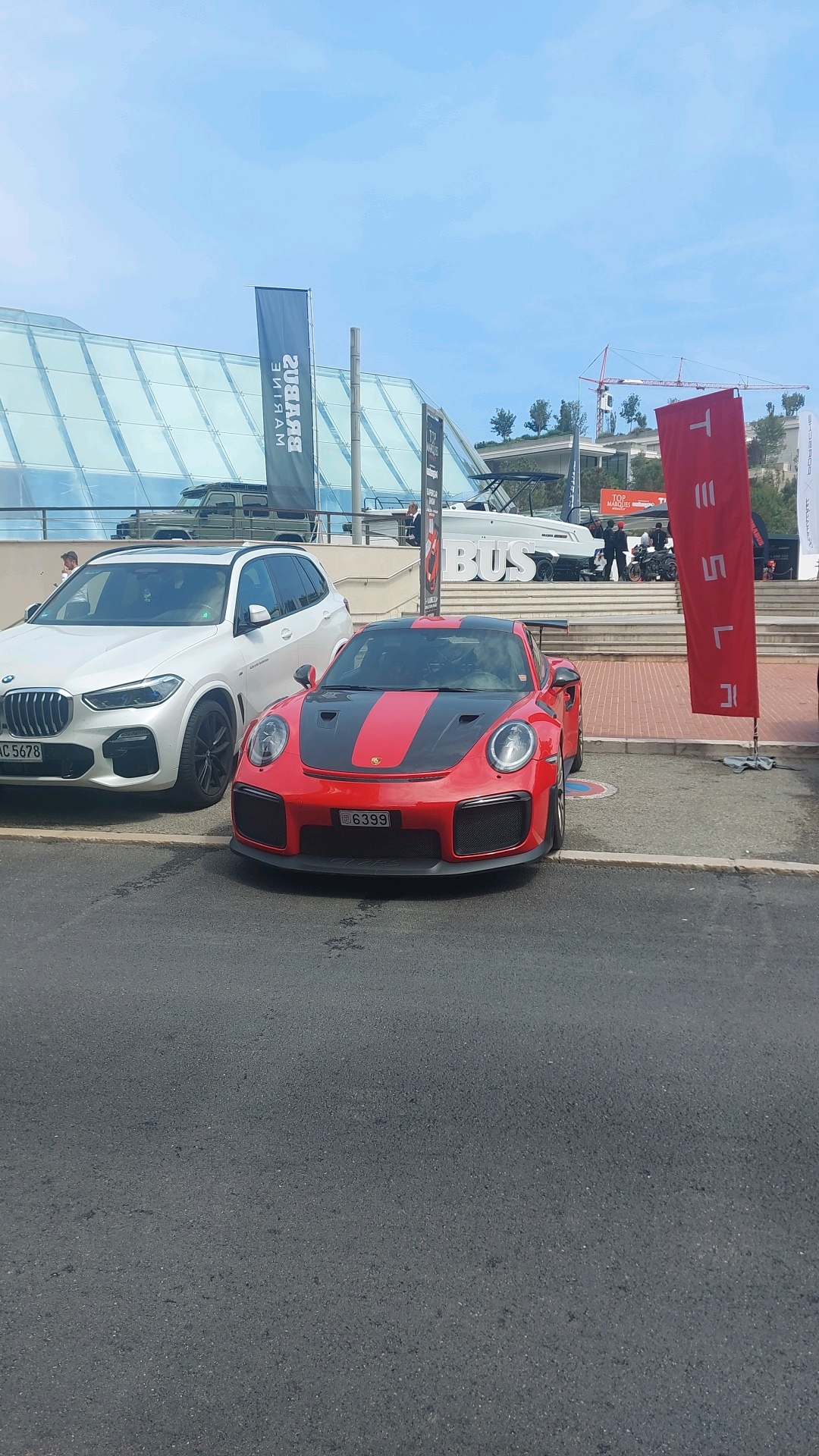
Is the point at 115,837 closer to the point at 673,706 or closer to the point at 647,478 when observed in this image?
the point at 673,706

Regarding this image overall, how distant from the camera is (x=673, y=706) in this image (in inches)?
492

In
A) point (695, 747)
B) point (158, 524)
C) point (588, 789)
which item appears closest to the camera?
point (588, 789)

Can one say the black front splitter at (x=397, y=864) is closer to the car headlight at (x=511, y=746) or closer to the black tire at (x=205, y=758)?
the car headlight at (x=511, y=746)

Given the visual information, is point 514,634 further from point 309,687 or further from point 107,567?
point 107,567

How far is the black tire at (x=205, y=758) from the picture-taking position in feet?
24.7

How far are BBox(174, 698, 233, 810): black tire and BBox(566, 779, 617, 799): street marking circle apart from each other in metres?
2.51

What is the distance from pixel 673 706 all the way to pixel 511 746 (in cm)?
692

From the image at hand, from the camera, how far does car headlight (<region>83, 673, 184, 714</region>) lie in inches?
284

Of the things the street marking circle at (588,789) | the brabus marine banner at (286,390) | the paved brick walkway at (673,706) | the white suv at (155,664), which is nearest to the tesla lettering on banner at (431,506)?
the paved brick walkway at (673,706)

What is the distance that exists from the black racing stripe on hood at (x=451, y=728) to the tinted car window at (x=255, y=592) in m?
2.61

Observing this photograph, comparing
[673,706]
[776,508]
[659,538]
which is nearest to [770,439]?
[776,508]

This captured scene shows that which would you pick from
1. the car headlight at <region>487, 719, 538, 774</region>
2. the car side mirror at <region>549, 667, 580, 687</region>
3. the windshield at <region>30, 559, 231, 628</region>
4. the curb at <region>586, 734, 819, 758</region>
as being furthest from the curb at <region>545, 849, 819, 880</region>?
the windshield at <region>30, 559, 231, 628</region>

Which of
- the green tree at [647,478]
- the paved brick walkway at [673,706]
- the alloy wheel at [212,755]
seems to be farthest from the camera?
the green tree at [647,478]

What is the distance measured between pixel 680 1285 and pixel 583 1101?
0.92m
